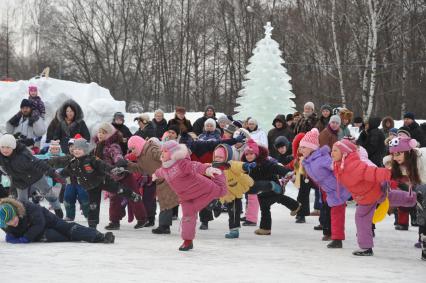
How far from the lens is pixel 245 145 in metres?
9.72

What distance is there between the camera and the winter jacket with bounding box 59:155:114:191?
31.3 ft

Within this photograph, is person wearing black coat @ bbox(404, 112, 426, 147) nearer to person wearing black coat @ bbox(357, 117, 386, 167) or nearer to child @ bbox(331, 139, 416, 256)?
person wearing black coat @ bbox(357, 117, 386, 167)

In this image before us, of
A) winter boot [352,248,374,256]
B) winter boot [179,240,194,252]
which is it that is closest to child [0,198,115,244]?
winter boot [179,240,194,252]

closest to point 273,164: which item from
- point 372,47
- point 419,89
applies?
point 372,47

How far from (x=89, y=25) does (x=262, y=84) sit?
79.9 feet

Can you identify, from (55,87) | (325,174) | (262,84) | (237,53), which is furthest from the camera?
(237,53)

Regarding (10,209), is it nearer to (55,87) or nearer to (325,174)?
(325,174)

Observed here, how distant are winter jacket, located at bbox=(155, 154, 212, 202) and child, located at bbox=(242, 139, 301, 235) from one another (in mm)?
1627

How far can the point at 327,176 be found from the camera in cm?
855

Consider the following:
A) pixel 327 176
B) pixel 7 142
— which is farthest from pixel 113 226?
pixel 327 176

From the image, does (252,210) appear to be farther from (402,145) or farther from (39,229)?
(39,229)

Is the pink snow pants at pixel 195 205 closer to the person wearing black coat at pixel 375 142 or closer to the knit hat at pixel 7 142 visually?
the knit hat at pixel 7 142

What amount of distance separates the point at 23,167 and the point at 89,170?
105 cm

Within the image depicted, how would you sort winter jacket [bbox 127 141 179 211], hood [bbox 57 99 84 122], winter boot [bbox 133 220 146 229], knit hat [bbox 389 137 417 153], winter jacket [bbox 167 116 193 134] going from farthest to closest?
winter jacket [bbox 167 116 193 134] → hood [bbox 57 99 84 122] → winter boot [bbox 133 220 146 229] → winter jacket [bbox 127 141 179 211] → knit hat [bbox 389 137 417 153]
